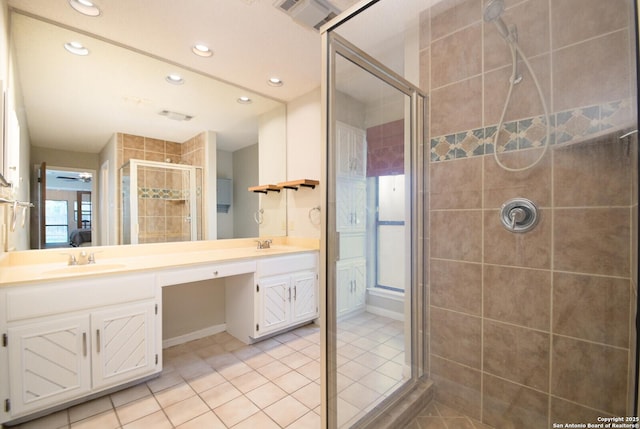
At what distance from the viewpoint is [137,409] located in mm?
1577

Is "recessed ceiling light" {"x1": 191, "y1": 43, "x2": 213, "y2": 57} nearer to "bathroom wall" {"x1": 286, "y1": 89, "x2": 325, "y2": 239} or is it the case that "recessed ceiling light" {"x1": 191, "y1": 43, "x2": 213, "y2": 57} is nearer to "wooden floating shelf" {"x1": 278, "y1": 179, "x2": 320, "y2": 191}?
"bathroom wall" {"x1": 286, "y1": 89, "x2": 325, "y2": 239}

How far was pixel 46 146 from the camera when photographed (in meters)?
1.88

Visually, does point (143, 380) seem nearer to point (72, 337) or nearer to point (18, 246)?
point (72, 337)

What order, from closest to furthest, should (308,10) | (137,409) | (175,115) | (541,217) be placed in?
(541,217) → (137,409) → (308,10) → (175,115)

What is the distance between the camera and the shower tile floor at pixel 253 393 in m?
1.44

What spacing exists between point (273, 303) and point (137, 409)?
1.12 meters

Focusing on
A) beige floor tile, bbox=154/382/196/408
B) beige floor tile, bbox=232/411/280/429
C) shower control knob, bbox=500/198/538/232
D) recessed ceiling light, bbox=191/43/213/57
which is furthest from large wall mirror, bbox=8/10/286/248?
shower control knob, bbox=500/198/538/232

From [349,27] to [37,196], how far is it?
215 centimetres

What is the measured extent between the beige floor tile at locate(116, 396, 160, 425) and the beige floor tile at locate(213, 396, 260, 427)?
0.36m

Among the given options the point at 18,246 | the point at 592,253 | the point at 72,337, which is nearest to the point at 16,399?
the point at 72,337

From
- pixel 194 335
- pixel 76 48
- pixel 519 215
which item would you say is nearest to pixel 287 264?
pixel 194 335

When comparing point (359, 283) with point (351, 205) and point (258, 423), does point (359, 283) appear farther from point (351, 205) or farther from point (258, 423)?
point (258, 423)

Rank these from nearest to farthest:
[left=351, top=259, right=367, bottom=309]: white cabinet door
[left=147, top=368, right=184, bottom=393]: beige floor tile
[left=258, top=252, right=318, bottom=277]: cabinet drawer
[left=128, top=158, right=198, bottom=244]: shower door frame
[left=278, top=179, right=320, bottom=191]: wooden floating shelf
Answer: [left=351, top=259, right=367, bottom=309]: white cabinet door → [left=147, top=368, right=184, bottom=393]: beige floor tile → [left=128, top=158, right=198, bottom=244]: shower door frame → [left=258, top=252, right=318, bottom=277]: cabinet drawer → [left=278, top=179, right=320, bottom=191]: wooden floating shelf

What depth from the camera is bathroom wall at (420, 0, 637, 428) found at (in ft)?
3.78
